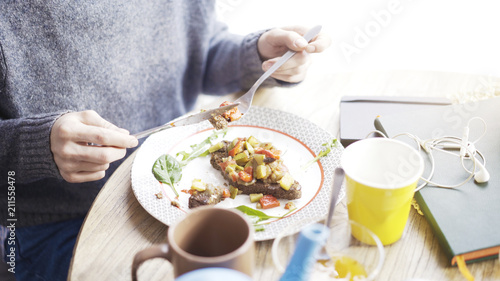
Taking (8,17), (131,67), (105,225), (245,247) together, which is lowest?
(105,225)

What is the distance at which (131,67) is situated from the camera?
137 cm

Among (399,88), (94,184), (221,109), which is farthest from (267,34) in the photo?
(94,184)

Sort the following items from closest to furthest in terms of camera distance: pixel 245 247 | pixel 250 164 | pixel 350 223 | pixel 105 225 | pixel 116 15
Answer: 1. pixel 245 247
2. pixel 350 223
3. pixel 105 225
4. pixel 250 164
5. pixel 116 15

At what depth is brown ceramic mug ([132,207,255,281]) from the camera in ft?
2.00

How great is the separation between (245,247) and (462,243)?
44cm

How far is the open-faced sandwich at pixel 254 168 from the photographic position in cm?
101

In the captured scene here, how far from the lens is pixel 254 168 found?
105 centimetres

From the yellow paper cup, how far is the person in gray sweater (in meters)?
0.46

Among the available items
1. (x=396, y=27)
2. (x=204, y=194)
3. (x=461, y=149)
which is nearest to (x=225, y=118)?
(x=204, y=194)

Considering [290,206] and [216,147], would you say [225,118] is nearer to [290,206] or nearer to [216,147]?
[216,147]

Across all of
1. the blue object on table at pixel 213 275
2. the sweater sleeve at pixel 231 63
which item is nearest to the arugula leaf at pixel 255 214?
the blue object on table at pixel 213 275

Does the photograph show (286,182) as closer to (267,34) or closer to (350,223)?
(350,223)

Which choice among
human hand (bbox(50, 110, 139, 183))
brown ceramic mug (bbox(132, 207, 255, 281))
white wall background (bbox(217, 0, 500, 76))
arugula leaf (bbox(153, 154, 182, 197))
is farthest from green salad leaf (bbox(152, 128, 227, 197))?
white wall background (bbox(217, 0, 500, 76))

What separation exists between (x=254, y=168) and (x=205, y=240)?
1.34ft
